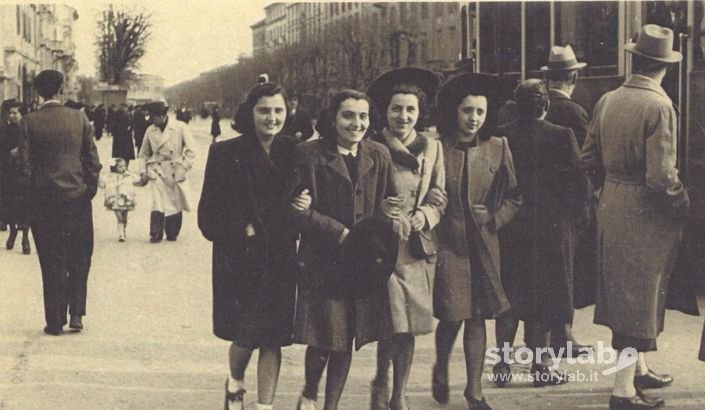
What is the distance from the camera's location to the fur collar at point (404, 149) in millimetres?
4441

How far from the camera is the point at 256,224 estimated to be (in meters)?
4.31

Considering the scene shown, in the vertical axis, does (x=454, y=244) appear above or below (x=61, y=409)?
above

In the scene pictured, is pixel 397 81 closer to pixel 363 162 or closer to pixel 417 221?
pixel 363 162

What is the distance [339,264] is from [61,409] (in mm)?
1376

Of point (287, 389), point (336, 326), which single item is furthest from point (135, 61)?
point (336, 326)

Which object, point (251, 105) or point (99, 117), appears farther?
point (99, 117)

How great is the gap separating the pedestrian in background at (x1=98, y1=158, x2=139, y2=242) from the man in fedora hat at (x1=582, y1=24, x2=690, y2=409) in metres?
5.61

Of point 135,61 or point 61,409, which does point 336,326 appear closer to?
point 61,409

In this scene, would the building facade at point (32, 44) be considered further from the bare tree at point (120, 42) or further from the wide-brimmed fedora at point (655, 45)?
the wide-brimmed fedora at point (655, 45)

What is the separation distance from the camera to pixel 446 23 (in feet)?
22.2

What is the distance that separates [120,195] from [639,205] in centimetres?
598

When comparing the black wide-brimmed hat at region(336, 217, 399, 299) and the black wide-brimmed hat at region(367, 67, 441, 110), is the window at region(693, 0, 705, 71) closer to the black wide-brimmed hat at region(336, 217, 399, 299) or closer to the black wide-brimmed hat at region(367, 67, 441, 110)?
the black wide-brimmed hat at region(367, 67, 441, 110)

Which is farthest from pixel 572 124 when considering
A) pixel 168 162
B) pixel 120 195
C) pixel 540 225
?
pixel 120 195

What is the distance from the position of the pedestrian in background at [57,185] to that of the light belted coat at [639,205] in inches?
112
